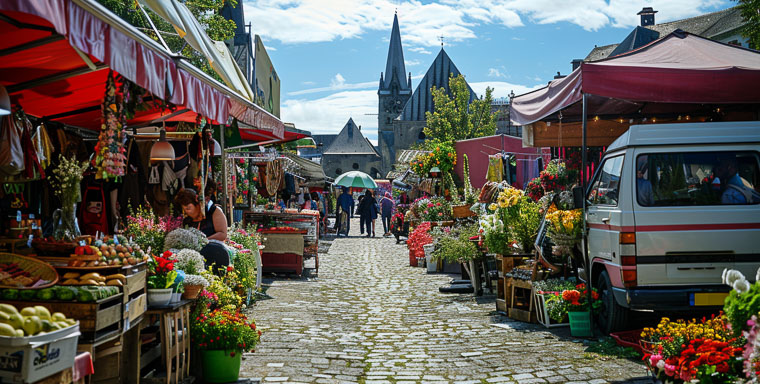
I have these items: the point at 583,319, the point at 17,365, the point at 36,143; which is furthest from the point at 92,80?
the point at 583,319

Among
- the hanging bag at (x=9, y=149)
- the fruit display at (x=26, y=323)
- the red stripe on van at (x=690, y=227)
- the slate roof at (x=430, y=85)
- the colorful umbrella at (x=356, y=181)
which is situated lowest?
the fruit display at (x=26, y=323)

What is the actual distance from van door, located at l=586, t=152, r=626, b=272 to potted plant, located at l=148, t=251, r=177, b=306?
14.4ft

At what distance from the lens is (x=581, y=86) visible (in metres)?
7.71

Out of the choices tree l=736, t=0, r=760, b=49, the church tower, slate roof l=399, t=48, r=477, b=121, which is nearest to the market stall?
tree l=736, t=0, r=760, b=49

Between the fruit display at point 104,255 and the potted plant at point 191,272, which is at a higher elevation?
the fruit display at point 104,255

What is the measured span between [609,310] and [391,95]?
329ft

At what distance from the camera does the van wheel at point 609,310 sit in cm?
769

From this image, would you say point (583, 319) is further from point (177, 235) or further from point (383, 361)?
point (177, 235)

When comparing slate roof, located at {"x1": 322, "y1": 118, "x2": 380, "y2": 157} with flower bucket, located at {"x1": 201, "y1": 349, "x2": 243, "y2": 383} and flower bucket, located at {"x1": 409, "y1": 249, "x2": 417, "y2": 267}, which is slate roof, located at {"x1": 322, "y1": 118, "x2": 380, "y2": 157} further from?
flower bucket, located at {"x1": 201, "y1": 349, "x2": 243, "y2": 383}

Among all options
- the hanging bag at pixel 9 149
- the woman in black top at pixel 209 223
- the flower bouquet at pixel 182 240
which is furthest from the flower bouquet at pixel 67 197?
the woman in black top at pixel 209 223

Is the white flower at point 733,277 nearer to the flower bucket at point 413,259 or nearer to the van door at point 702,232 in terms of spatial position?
the van door at point 702,232

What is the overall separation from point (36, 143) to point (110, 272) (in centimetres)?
299

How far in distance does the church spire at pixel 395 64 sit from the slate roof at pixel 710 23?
163 feet

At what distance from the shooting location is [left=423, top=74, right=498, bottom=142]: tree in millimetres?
54062
